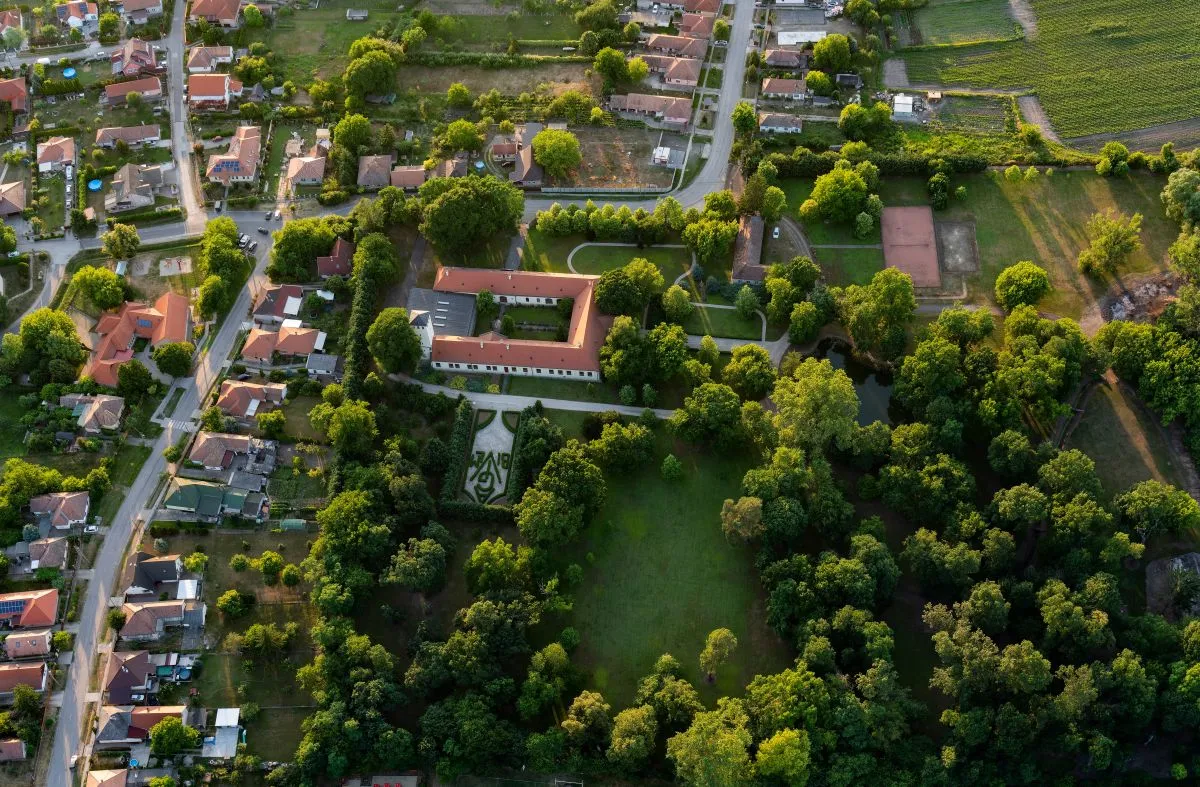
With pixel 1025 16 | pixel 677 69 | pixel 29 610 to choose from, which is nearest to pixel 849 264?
pixel 677 69

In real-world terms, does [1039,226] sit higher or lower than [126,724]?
higher

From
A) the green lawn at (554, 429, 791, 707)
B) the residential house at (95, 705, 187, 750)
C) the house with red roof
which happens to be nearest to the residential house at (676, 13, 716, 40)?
the green lawn at (554, 429, 791, 707)

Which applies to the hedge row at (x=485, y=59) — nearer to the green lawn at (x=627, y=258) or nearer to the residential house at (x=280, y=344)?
the green lawn at (x=627, y=258)

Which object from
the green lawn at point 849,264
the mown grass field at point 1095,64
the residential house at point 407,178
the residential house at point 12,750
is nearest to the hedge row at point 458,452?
the residential house at point 407,178

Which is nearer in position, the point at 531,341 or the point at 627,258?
the point at 531,341

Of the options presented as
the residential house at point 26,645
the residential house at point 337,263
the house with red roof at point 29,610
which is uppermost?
the residential house at point 337,263

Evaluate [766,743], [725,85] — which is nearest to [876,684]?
[766,743]

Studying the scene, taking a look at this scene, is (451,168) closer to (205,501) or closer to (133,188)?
(133,188)

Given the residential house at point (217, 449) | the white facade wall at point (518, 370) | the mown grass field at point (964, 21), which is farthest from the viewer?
the mown grass field at point (964, 21)
